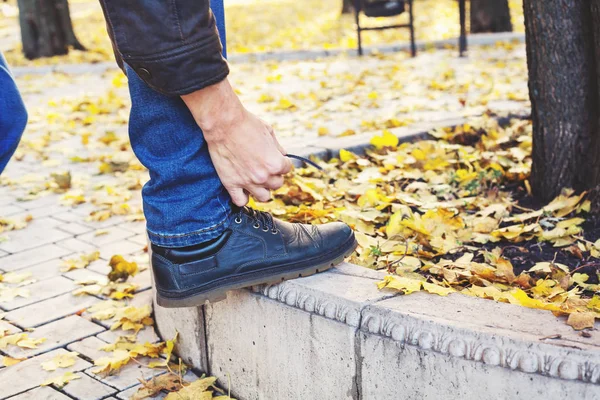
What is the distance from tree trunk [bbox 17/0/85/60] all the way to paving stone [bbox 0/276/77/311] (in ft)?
28.3

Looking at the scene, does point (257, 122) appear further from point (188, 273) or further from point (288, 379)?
point (288, 379)

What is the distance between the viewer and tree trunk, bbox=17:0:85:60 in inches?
421

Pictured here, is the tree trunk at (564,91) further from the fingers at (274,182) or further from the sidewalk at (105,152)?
the fingers at (274,182)

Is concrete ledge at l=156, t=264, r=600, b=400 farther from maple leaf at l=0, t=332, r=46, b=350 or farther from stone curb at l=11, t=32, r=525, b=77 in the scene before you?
stone curb at l=11, t=32, r=525, b=77

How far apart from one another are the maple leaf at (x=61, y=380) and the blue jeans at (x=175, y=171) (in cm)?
64

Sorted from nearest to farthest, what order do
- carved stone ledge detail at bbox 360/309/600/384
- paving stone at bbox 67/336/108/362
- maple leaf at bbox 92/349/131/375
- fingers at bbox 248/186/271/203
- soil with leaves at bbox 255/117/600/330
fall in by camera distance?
carved stone ledge detail at bbox 360/309/600/384, fingers at bbox 248/186/271/203, soil with leaves at bbox 255/117/600/330, maple leaf at bbox 92/349/131/375, paving stone at bbox 67/336/108/362

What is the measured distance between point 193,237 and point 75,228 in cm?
185

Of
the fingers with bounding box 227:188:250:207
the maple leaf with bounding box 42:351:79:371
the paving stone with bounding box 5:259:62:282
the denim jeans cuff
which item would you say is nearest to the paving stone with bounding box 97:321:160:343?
the maple leaf with bounding box 42:351:79:371

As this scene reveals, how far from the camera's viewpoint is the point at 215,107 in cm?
176

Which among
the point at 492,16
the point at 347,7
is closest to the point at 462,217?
the point at 492,16

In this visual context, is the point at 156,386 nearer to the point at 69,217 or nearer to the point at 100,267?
the point at 100,267

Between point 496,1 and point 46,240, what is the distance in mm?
8223

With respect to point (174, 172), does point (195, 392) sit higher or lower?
lower

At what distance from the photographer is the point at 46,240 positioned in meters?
3.51
